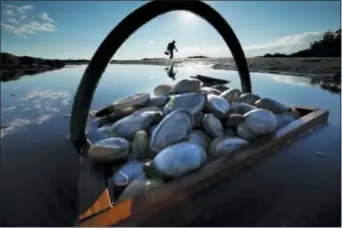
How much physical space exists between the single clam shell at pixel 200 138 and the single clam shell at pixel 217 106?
0.98 ft

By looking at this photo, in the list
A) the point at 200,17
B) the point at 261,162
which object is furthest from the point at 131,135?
the point at 200,17

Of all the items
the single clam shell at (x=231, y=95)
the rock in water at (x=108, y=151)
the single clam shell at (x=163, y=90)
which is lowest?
the rock in water at (x=108, y=151)

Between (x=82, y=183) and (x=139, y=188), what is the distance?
17.3 inches

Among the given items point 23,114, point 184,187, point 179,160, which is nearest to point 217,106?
point 179,160

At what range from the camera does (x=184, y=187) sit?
165cm

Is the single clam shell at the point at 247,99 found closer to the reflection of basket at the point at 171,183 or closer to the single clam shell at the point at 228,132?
the reflection of basket at the point at 171,183

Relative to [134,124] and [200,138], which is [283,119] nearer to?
[200,138]

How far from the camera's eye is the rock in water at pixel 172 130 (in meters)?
2.27

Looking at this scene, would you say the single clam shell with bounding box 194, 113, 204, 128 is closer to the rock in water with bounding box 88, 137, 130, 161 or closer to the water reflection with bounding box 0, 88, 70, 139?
the rock in water with bounding box 88, 137, 130, 161

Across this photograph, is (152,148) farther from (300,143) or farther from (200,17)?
(200,17)

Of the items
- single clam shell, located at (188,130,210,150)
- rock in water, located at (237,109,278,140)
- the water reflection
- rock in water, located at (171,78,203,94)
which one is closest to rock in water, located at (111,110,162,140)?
single clam shell, located at (188,130,210,150)

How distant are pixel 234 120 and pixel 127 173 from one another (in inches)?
44.1

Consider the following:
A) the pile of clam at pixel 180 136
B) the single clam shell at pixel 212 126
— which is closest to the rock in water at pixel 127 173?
the pile of clam at pixel 180 136

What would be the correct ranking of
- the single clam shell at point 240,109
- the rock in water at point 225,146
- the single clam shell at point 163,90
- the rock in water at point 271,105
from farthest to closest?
the single clam shell at point 163,90 → the rock in water at point 271,105 → the single clam shell at point 240,109 → the rock in water at point 225,146
